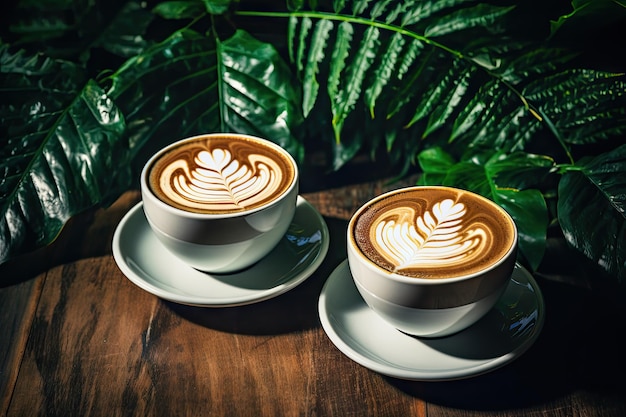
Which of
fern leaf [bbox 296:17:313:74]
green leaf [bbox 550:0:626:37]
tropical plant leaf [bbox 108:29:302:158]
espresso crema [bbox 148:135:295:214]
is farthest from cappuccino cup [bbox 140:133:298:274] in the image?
green leaf [bbox 550:0:626:37]

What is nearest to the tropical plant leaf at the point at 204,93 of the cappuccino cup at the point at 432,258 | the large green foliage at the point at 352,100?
the large green foliage at the point at 352,100

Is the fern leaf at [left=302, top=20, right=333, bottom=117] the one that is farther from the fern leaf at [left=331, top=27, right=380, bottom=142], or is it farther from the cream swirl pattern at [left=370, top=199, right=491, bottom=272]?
the cream swirl pattern at [left=370, top=199, right=491, bottom=272]

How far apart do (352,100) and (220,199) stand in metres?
0.34

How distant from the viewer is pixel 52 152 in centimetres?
106

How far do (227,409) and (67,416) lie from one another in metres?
0.19

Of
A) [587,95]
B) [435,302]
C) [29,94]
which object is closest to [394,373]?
[435,302]

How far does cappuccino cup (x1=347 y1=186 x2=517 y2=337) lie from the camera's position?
2.46ft

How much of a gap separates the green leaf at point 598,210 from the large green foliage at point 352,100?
1 cm

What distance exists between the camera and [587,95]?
1.07m

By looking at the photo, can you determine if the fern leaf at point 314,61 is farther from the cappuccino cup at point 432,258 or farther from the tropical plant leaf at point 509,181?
the cappuccino cup at point 432,258

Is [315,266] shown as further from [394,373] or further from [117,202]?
[117,202]

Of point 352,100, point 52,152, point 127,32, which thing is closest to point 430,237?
point 352,100

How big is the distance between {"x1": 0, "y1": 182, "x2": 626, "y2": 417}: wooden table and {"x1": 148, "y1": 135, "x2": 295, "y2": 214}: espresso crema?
154 mm

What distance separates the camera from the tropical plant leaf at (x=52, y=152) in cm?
101
